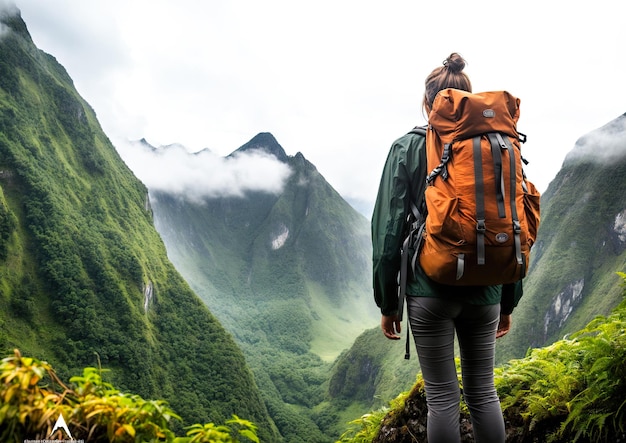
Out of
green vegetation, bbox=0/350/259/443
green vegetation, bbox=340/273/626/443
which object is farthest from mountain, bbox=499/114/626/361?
green vegetation, bbox=0/350/259/443

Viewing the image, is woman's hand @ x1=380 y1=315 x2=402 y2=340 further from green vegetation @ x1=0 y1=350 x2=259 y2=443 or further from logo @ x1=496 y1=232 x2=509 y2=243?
green vegetation @ x1=0 y1=350 x2=259 y2=443

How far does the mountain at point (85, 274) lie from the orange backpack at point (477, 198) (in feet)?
295

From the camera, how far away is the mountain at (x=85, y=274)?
3585 inches

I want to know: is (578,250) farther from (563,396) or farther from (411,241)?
(411,241)

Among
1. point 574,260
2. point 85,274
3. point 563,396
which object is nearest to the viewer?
point 563,396

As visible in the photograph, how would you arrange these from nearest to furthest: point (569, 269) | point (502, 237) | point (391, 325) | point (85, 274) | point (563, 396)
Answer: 1. point (502, 237)
2. point (391, 325)
3. point (563, 396)
4. point (85, 274)
5. point (569, 269)

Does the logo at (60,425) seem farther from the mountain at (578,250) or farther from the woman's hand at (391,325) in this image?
the mountain at (578,250)

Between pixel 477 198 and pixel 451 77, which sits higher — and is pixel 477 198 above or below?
below

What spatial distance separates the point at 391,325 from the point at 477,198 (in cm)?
123

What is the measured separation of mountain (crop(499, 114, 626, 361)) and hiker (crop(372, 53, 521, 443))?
398ft

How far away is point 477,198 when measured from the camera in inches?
93.2

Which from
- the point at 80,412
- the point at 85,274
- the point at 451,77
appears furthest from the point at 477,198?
the point at 85,274

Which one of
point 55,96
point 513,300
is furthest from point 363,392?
point 55,96

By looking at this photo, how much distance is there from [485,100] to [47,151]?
157m
